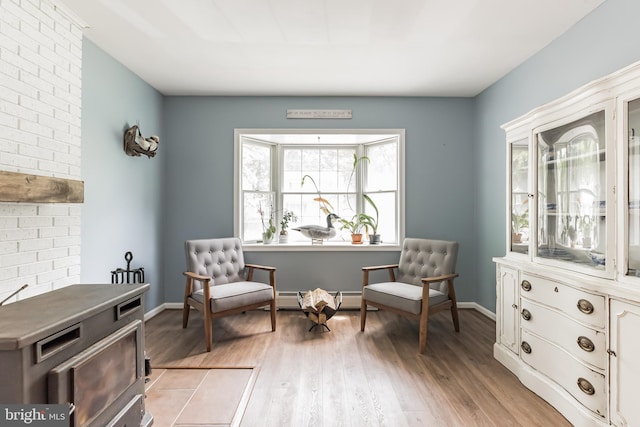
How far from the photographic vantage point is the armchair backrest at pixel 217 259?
3453 millimetres

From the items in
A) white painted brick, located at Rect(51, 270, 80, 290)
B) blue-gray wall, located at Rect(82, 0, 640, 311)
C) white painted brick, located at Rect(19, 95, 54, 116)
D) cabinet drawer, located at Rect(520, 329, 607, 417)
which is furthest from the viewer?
blue-gray wall, located at Rect(82, 0, 640, 311)

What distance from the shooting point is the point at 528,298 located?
2.39 meters

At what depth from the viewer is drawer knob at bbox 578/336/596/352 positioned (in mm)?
1853

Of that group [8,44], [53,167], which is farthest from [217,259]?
[8,44]

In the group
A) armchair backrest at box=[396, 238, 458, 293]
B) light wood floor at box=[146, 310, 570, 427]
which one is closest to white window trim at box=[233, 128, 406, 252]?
armchair backrest at box=[396, 238, 458, 293]

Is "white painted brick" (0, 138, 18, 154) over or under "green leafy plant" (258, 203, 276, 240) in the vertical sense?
over

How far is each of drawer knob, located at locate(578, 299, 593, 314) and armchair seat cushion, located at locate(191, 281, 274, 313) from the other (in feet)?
8.11

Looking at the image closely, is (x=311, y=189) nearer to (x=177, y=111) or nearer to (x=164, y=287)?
(x=177, y=111)

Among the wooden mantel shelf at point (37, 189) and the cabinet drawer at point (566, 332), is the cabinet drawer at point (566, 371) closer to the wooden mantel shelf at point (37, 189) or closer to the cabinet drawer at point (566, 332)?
the cabinet drawer at point (566, 332)

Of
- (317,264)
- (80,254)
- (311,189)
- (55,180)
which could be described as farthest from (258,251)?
(55,180)

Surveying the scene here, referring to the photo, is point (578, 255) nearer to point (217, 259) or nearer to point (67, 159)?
point (217, 259)

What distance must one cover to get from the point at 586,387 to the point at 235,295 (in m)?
2.59

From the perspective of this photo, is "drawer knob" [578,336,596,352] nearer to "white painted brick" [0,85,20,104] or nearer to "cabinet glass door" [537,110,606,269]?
"cabinet glass door" [537,110,606,269]

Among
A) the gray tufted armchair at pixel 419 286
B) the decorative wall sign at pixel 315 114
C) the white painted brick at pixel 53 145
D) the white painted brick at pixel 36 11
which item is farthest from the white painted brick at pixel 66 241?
the decorative wall sign at pixel 315 114
